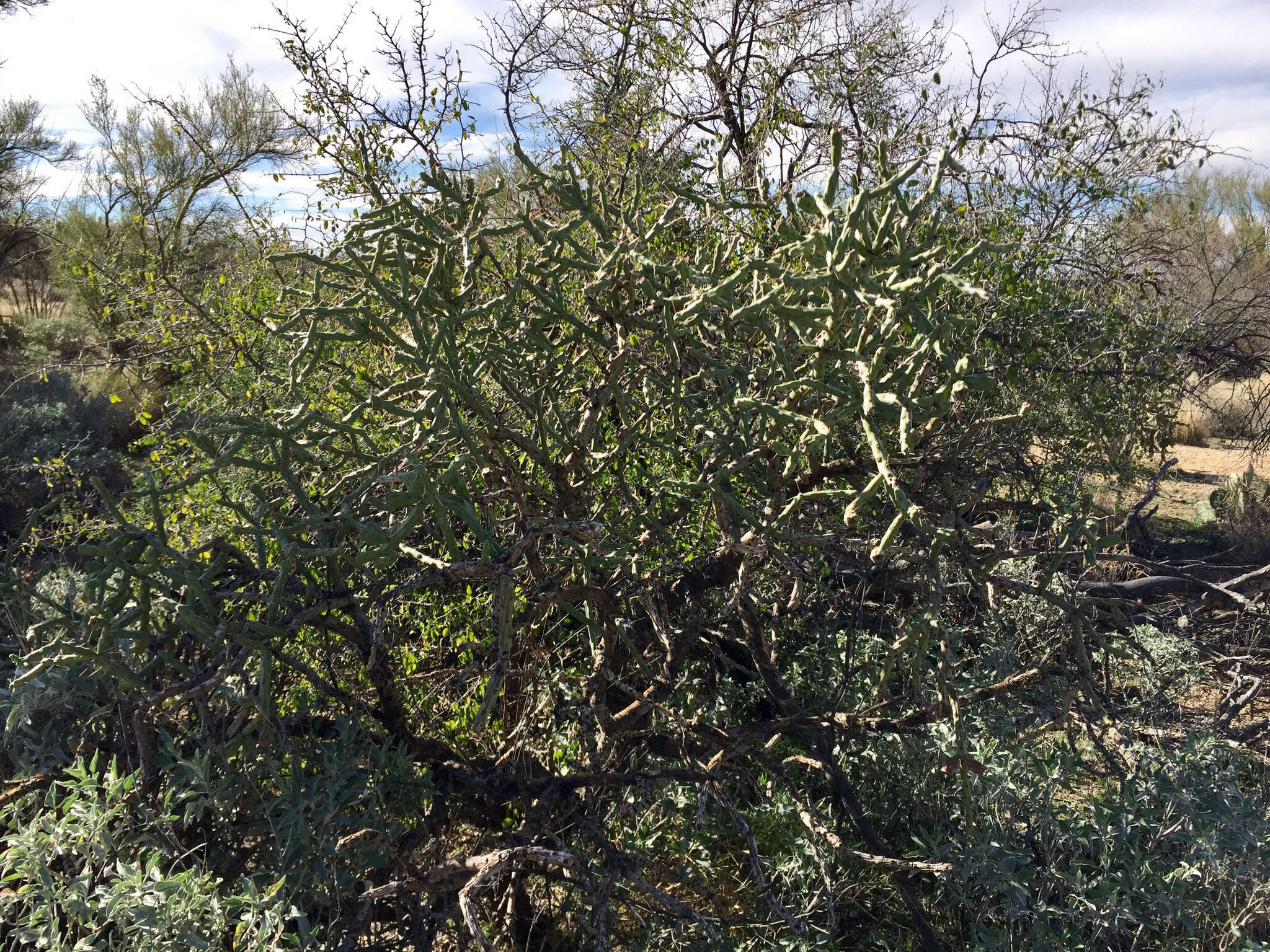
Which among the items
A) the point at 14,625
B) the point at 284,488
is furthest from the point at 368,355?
the point at 14,625

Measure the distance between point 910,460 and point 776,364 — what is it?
0.30 metres

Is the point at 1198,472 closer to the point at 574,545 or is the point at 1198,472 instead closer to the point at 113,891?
the point at 574,545

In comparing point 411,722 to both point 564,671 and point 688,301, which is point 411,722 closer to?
point 564,671

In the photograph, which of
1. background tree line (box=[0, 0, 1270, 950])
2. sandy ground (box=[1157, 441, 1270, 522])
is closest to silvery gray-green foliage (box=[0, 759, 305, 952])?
background tree line (box=[0, 0, 1270, 950])

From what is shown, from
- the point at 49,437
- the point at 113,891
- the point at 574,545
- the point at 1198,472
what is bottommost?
the point at 1198,472

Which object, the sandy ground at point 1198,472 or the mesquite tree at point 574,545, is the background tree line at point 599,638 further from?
the sandy ground at point 1198,472

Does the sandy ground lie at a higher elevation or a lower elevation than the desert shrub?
lower

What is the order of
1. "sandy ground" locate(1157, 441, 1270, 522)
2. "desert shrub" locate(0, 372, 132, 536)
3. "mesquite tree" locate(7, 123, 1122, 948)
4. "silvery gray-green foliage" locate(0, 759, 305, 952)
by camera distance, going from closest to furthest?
"silvery gray-green foliage" locate(0, 759, 305, 952)
"mesquite tree" locate(7, 123, 1122, 948)
"desert shrub" locate(0, 372, 132, 536)
"sandy ground" locate(1157, 441, 1270, 522)

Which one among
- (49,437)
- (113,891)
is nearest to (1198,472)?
(113,891)

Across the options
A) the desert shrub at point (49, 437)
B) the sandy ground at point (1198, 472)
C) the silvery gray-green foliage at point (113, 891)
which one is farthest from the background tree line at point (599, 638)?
the sandy ground at point (1198, 472)

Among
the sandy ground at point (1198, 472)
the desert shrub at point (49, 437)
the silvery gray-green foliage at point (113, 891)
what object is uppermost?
the desert shrub at point (49, 437)

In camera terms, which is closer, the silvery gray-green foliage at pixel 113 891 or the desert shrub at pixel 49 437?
the silvery gray-green foliage at pixel 113 891

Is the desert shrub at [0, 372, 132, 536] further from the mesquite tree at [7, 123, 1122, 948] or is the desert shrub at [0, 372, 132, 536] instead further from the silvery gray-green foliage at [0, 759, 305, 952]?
the silvery gray-green foliage at [0, 759, 305, 952]

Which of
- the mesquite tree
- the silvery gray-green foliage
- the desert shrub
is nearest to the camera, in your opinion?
the silvery gray-green foliage
